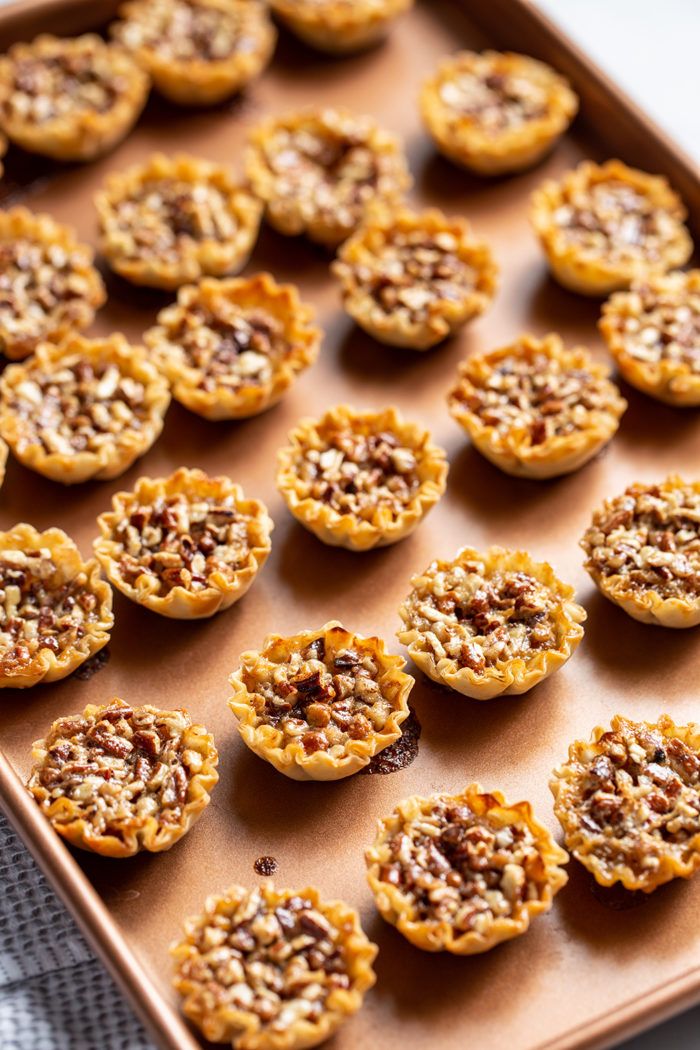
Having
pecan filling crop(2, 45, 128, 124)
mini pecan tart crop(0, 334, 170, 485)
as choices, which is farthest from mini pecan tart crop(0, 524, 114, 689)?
pecan filling crop(2, 45, 128, 124)

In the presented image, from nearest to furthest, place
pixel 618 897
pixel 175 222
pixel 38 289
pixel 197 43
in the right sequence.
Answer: pixel 618 897 → pixel 38 289 → pixel 175 222 → pixel 197 43

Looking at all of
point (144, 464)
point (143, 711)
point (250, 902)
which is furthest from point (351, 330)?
point (250, 902)

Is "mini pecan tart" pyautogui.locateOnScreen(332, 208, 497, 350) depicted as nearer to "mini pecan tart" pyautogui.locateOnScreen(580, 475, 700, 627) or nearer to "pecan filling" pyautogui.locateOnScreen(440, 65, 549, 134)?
"pecan filling" pyautogui.locateOnScreen(440, 65, 549, 134)

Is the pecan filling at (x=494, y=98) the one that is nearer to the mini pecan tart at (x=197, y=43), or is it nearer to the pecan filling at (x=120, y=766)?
the mini pecan tart at (x=197, y=43)

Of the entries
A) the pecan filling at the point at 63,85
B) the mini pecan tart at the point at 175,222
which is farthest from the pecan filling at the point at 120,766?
the pecan filling at the point at 63,85

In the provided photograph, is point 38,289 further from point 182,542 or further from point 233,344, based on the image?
point 182,542

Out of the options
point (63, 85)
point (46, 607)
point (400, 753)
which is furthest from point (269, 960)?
point (63, 85)
